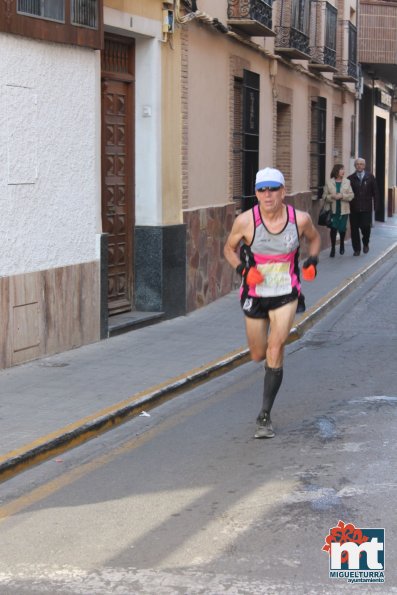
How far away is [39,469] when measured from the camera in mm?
7336

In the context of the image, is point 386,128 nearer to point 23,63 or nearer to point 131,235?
point 131,235

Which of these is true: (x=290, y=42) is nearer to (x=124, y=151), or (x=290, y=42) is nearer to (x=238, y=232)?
(x=124, y=151)

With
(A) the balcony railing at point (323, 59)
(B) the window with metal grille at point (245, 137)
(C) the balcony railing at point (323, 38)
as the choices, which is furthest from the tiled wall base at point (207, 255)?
(C) the balcony railing at point (323, 38)

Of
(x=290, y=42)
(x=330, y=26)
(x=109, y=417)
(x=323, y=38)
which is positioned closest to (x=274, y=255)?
(x=109, y=417)

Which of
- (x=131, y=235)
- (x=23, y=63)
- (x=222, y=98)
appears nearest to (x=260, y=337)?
(x=23, y=63)

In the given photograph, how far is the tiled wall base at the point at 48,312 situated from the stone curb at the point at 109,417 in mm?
1472

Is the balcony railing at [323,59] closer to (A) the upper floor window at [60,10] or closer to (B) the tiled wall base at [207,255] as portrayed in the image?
(B) the tiled wall base at [207,255]

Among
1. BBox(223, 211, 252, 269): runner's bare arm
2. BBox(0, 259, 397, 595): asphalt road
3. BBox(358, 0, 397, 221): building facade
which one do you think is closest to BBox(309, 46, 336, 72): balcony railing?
BBox(358, 0, 397, 221): building facade

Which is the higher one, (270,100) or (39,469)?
(270,100)

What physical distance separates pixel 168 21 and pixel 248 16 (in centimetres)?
327

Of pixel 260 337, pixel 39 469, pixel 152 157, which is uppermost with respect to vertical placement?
pixel 152 157

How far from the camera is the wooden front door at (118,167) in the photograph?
521 inches

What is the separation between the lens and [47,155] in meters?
11.1

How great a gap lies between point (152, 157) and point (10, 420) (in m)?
6.11
